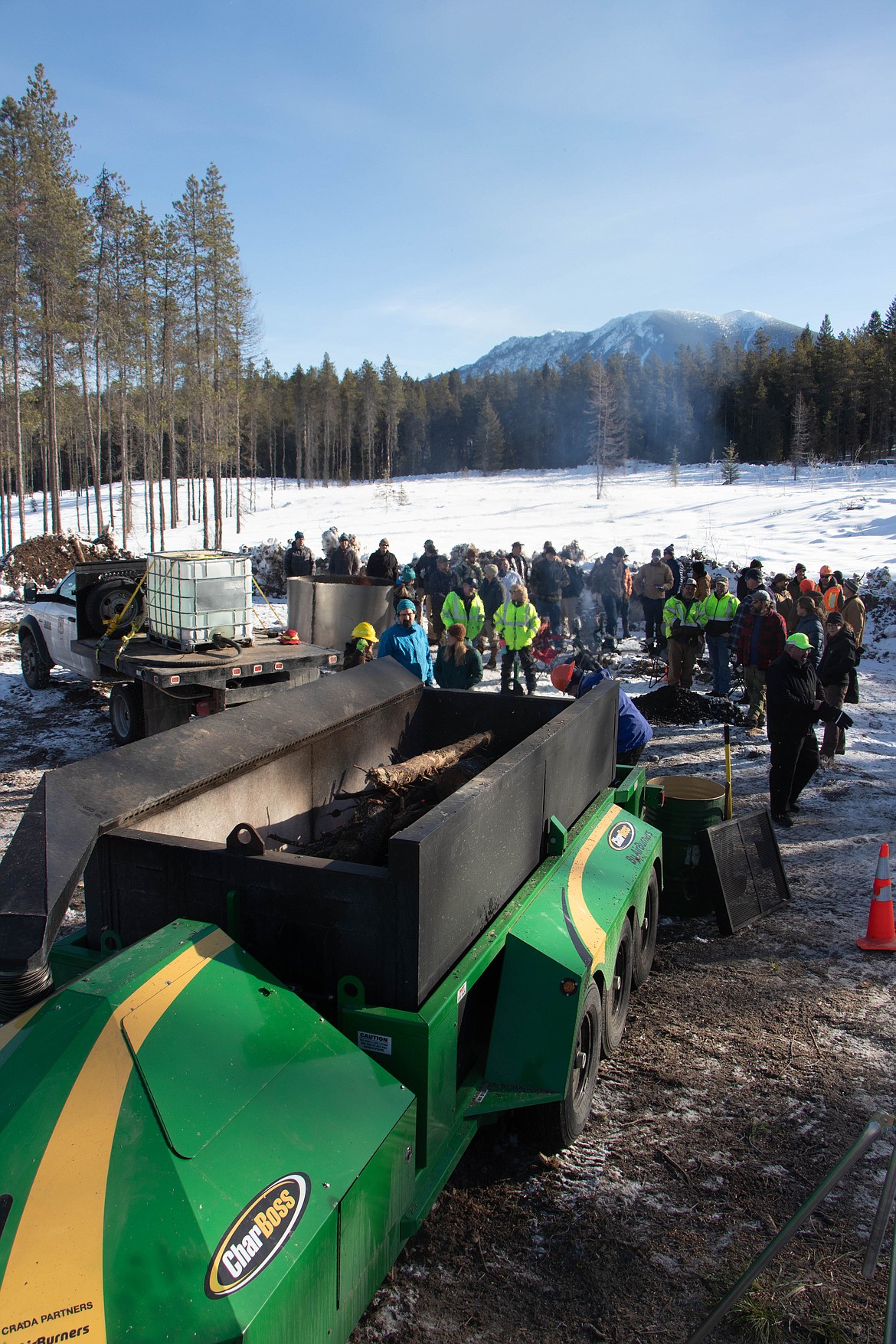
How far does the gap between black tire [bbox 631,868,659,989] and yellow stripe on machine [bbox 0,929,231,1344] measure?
132 inches

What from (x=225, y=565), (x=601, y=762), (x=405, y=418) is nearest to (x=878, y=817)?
(x=601, y=762)

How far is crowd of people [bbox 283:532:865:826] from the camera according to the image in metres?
7.81

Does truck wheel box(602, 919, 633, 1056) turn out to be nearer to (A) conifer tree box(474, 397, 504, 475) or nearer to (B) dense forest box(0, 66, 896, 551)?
(B) dense forest box(0, 66, 896, 551)

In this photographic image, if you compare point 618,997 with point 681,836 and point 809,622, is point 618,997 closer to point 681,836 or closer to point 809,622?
point 681,836

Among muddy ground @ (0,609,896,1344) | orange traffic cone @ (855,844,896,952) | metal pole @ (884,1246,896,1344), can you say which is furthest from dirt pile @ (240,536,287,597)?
metal pole @ (884,1246,896,1344)

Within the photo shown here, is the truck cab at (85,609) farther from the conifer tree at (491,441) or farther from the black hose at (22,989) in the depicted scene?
the conifer tree at (491,441)

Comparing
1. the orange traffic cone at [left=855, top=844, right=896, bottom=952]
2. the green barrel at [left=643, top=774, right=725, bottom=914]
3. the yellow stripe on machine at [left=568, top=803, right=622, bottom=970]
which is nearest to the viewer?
the yellow stripe on machine at [left=568, top=803, right=622, bottom=970]

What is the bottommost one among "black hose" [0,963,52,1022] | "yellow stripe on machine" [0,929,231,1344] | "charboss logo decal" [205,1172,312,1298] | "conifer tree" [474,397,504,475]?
"charboss logo decal" [205,1172,312,1298]

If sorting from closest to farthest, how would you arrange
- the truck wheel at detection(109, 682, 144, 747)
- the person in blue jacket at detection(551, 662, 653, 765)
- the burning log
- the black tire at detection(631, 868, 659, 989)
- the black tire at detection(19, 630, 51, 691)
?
the burning log, the black tire at detection(631, 868, 659, 989), the person in blue jacket at detection(551, 662, 653, 765), the truck wheel at detection(109, 682, 144, 747), the black tire at detection(19, 630, 51, 691)

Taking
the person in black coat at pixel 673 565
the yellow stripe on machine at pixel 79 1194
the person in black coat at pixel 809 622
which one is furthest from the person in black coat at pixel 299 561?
the yellow stripe on machine at pixel 79 1194

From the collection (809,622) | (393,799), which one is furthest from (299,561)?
(393,799)

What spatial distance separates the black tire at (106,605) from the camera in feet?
36.2

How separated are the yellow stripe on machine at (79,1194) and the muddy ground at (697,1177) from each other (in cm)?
135

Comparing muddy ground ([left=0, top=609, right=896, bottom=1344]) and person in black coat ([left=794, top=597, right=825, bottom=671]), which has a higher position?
person in black coat ([left=794, top=597, right=825, bottom=671])
